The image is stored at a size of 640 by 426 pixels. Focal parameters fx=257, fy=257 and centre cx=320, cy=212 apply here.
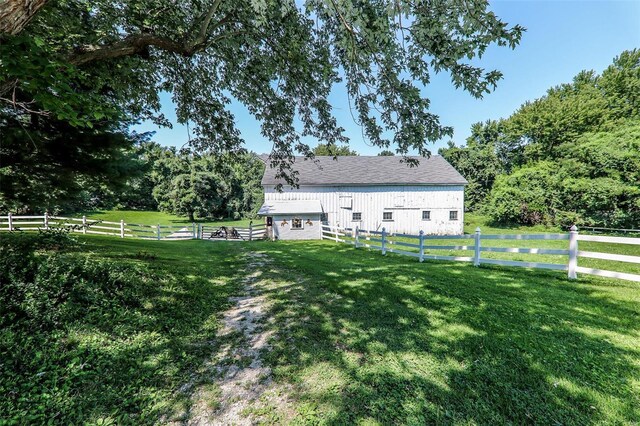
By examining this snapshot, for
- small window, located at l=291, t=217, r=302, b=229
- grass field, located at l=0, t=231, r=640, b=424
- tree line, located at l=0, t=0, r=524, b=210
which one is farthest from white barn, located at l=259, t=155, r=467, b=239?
grass field, located at l=0, t=231, r=640, b=424

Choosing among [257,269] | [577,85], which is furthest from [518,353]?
[577,85]

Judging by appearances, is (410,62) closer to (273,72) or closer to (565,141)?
(273,72)

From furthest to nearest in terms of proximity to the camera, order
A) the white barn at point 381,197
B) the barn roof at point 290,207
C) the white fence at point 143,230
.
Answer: the white barn at point 381,197 → the barn roof at point 290,207 → the white fence at point 143,230

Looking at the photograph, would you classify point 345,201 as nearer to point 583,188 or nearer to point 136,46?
point 136,46

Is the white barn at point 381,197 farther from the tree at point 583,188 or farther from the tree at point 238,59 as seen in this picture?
the tree at point 238,59

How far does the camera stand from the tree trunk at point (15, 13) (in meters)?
2.75

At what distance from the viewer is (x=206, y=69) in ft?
24.3

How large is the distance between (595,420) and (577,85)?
4936 centimetres

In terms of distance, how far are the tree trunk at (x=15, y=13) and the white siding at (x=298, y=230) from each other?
53.8 ft

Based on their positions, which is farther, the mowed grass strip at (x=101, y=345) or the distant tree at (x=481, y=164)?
the distant tree at (x=481, y=164)

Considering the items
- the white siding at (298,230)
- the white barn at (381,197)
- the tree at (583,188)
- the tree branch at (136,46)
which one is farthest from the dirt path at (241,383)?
the tree at (583,188)

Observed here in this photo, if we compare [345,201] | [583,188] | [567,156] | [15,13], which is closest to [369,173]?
[345,201]

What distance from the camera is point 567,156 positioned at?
25172 mm

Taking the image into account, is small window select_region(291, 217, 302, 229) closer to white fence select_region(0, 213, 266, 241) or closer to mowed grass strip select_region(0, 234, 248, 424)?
white fence select_region(0, 213, 266, 241)
